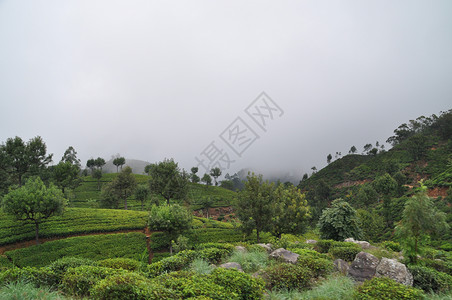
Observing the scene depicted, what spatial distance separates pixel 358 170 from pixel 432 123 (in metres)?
44.8

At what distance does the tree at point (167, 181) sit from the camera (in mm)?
32750

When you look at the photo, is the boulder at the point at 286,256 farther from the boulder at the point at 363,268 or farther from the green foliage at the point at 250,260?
the boulder at the point at 363,268

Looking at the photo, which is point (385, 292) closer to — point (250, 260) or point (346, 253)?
point (250, 260)

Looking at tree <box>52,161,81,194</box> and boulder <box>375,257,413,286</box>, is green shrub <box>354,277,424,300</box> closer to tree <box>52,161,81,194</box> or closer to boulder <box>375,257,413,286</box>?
boulder <box>375,257,413,286</box>

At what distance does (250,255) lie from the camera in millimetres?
10305

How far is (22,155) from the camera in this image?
133ft

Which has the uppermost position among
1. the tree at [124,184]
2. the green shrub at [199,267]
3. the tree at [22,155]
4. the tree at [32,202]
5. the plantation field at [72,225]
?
the tree at [22,155]

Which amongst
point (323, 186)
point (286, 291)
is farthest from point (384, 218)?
point (286, 291)

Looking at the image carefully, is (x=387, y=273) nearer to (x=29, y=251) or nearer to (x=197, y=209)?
(x=29, y=251)

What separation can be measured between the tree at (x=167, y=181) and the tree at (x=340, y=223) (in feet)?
69.6

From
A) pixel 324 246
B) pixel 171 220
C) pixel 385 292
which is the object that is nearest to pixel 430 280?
pixel 385 292

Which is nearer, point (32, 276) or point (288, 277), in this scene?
point (32, 276)

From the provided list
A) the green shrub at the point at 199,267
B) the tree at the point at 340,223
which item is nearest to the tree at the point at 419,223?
the tree at the point at 340,223

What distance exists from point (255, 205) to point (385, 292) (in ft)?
50.0
